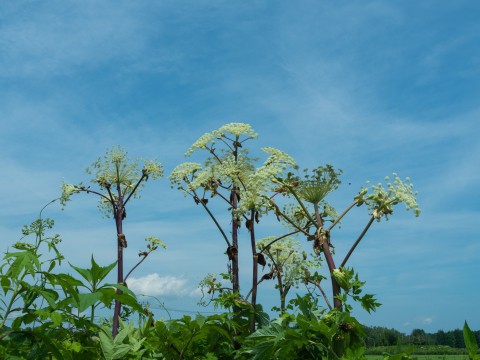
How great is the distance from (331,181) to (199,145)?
153 cm

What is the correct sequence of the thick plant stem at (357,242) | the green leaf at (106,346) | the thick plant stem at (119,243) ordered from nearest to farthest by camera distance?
the green leaf at (106,346) < the thick plant stem at (357,242) < the thick plant stem at (119,243)

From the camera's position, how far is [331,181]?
3.17 m

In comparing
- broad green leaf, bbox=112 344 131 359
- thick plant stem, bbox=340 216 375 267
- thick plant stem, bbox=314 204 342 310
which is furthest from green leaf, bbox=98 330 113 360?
thick plant stem, bbox=340 216 375 267

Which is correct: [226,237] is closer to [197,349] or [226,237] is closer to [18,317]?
[197,349]

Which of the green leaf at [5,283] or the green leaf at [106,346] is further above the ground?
the green leaf at [5,283]

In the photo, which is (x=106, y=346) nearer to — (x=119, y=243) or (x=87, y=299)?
(x=87, y=299)

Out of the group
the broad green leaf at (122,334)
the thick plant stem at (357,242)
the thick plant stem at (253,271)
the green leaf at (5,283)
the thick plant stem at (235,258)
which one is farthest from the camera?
the thick plant stem at (235,258)

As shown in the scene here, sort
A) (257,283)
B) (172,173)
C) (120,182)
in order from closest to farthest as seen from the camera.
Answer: (257,283), (172,173), (120,182)

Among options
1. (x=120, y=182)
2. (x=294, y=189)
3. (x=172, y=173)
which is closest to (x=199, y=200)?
(x=172, y=173)

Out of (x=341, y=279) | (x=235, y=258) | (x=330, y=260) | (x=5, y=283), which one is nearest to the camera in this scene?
(x=5, y=283)

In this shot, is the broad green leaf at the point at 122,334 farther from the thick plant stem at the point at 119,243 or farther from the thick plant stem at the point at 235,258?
the thick plant stem at the point at 119,243

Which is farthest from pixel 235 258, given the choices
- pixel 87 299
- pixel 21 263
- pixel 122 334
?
pixel 21 263

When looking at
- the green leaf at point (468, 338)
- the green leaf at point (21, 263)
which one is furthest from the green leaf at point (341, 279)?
the green leaf at point (21, 263)

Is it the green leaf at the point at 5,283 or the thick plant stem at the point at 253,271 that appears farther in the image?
the thick plant stem at the point at 253,271
